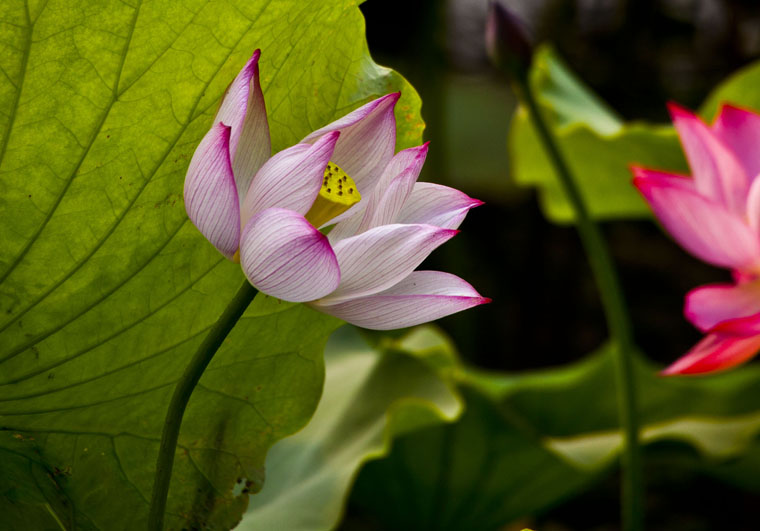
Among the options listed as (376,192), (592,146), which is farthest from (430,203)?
(592,146)

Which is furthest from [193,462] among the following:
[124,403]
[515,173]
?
[515,173]

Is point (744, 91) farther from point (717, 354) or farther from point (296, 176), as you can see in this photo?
point (296, 176)

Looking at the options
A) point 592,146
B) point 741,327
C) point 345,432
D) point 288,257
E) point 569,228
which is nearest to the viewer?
point 288,257

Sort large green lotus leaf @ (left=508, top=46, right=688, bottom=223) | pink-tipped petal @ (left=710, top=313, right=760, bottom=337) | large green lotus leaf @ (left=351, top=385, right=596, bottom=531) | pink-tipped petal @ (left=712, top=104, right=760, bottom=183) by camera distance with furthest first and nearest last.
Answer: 1. large green lotus leaf @ (left=508, top=46, right=688, bottom=223)
2. large green lotus leaf @ (left=351, top=385, right=596, bottom=531)
3. pink-tipped petal @ (left=712, top=104, right=760, bottom=183)
4. pink-tipped petal @ (left=710, top=313, right=760, bottom=337)

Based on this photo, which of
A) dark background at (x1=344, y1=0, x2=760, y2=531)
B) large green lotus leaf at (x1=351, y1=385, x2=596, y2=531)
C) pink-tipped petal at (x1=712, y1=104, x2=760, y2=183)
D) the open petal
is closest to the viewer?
the open petal

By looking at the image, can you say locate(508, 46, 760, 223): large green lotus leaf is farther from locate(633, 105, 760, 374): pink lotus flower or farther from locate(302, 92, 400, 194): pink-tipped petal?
locate(302, 92, 400, 194): pink-tipped petal

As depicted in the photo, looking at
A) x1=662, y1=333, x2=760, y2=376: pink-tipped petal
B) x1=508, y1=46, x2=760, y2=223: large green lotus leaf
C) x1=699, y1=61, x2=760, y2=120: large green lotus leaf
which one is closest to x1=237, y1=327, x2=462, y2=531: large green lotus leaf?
x1=662, y1=333, x2=760, y2=376: pink-tipped petal

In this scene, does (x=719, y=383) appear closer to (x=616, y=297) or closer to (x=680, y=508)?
(x=616, y=297)
